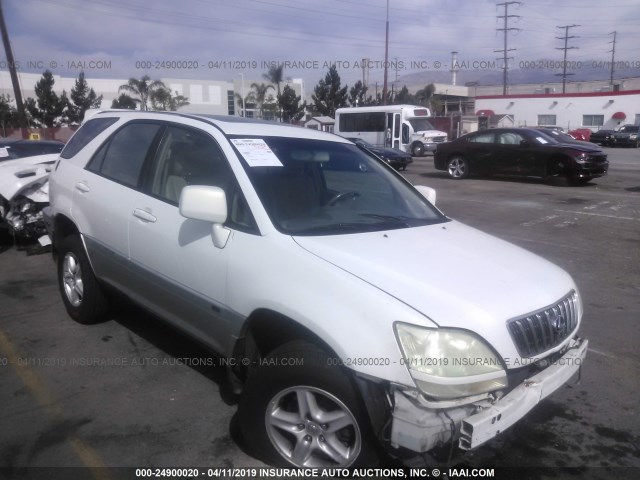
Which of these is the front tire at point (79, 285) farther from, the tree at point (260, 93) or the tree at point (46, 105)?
the tree at point (260, 93)

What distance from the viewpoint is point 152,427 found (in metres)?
3.22

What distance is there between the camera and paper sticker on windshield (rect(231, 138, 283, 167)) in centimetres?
333

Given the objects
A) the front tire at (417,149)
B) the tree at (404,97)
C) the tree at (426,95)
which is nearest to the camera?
the front tire at (417,149)

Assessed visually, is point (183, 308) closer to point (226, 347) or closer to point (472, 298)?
point (226, 347)

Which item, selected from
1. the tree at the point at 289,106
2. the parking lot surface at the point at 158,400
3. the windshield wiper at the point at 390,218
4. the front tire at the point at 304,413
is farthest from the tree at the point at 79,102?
the front tire at the point at 304,413

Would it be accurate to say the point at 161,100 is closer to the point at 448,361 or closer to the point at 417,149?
the point at 417,149

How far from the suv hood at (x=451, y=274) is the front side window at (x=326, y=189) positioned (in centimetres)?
22

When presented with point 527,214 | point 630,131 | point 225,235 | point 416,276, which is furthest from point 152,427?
point 630,131

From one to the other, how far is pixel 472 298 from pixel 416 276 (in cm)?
28

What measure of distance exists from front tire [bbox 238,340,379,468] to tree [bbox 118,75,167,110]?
44.0m

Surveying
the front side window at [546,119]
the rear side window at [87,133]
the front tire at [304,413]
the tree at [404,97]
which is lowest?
the front tire at [304,413]

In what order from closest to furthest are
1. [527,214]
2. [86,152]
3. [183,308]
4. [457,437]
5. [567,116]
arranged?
[457,437]
[183,308]
[86,152]
[527,214]
[567,116]

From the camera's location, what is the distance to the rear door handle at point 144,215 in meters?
3.59

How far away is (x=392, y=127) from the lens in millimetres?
27078
